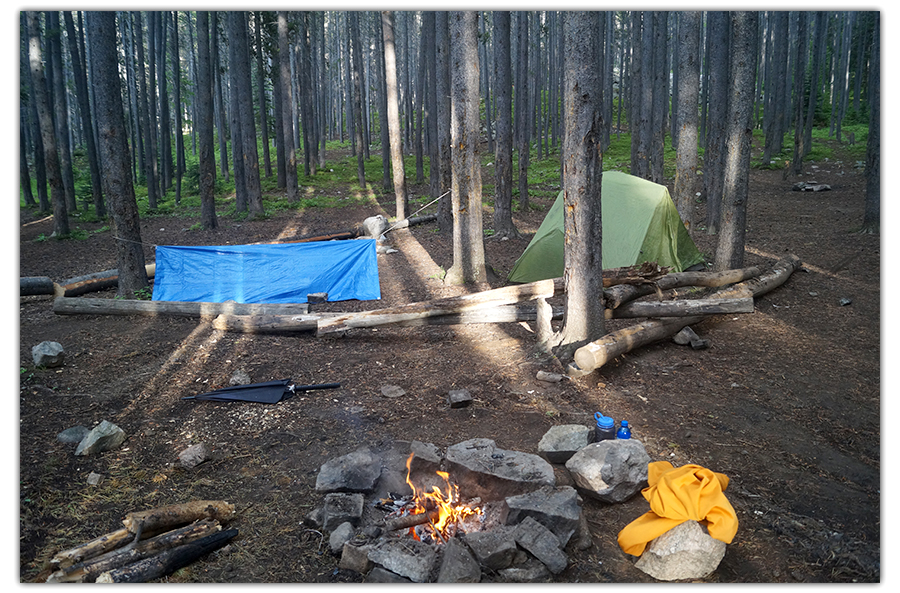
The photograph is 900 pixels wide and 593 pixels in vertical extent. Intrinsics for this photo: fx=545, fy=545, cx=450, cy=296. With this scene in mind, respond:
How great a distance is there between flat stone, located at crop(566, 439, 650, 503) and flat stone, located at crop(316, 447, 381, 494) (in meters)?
1.47

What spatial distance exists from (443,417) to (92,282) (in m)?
7.60

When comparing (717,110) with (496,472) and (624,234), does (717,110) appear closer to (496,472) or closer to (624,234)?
(624,234)

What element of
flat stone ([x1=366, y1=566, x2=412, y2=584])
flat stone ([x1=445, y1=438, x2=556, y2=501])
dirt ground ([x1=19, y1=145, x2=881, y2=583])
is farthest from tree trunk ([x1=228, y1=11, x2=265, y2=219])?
flat stone ([x1=366, y1=566, x2=412, y2=584])

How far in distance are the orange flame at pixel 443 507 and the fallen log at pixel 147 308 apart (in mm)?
4810

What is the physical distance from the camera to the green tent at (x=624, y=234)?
9.11m

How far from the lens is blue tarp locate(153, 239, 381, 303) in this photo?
29.8 ft

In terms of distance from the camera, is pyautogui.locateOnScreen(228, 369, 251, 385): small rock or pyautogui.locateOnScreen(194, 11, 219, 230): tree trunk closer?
pyautogui.locateOnScreen(228, 369, 251, 385): small rock

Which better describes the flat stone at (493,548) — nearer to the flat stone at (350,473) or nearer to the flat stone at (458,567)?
the flat stone at (458,567)

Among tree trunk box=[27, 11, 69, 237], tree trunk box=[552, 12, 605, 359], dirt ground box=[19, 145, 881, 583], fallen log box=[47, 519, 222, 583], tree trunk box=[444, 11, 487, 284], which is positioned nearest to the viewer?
fallen log box=[47, 519, 222, 583]

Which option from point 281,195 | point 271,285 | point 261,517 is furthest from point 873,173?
point 281,195

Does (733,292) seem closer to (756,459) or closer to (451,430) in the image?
(756,459)

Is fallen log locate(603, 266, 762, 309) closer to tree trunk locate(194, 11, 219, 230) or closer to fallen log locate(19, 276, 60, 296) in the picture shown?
fallen log locate(19, 276, 60, 296)

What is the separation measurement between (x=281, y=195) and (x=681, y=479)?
1990 centimetres

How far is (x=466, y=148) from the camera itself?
359 inches
